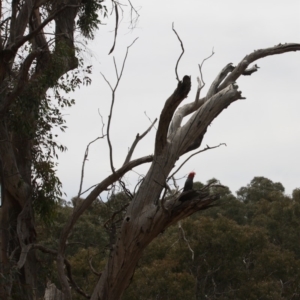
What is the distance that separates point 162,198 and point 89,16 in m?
5.72

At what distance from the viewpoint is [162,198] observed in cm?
423

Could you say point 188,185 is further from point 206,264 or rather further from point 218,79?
point 206,264

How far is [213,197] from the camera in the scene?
4.21 meters

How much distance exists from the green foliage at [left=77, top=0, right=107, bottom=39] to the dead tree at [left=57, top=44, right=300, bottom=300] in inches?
178

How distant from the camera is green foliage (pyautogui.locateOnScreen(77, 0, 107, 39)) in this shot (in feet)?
30.6

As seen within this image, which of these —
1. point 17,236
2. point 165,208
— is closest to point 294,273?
point 17,236

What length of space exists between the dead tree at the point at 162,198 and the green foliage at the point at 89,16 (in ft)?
14.9

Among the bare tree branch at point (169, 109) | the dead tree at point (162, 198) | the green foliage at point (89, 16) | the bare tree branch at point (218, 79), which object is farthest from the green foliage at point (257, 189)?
→ the bare tree branch at point (169, 109)

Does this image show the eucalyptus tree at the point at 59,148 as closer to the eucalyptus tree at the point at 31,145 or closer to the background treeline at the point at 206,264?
the eucalyptus tree at the point at 31,145

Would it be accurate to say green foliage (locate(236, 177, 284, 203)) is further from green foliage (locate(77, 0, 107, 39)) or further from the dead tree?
the dead tree

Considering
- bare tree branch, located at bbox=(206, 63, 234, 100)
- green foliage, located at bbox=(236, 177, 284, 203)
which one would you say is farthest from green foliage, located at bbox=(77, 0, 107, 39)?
green foliage, located at bbox=(236, 177, 284, 203)

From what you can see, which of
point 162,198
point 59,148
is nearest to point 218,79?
point 162,198

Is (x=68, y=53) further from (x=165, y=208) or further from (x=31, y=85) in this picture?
(x=165, y=208)

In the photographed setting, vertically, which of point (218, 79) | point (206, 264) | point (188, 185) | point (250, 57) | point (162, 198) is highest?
point (206, 264)
